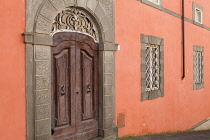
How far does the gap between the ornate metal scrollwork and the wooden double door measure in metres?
0.21

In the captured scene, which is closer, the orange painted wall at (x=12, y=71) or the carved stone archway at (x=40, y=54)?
the orange painted wall at (x=12, y=71)

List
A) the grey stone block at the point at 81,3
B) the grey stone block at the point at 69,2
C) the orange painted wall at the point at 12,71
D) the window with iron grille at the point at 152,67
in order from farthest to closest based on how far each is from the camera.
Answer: the window with iron grille at the point at 152,67, the grey stone block at the point at 81,3, the grey stone block at the point at 69,2, the orange painted wall at the point at 12,71

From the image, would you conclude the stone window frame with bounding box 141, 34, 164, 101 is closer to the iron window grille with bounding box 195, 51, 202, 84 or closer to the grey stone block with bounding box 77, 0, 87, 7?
the grey stone block with bounding box 77, 0, 87, 7

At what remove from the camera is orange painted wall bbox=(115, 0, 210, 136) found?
579cm

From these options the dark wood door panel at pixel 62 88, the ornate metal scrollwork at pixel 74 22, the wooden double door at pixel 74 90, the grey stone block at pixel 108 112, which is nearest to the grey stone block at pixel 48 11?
the ornate metal scrollwork at pixel 74 22

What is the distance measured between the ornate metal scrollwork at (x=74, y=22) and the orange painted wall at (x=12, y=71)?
0.77 m

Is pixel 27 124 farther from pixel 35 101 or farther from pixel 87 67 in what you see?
pixel 87 67

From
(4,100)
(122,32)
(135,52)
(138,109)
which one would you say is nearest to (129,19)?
(122,32)

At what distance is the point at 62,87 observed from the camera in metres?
4.50

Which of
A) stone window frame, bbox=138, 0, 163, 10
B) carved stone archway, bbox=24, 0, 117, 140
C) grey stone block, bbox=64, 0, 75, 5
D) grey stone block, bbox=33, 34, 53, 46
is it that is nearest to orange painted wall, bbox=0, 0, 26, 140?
carved stone archway, bbox=24, 0, 117, 140

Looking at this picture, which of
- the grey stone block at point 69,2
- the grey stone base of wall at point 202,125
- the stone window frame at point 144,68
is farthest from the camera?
the grey stone base of wall at point 202,125

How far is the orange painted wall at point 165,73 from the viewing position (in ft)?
19.0

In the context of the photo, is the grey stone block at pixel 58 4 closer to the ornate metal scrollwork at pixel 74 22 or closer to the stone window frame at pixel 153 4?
the ornate metal scrollwork at pixel 74 22

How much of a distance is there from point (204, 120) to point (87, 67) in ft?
25.3
